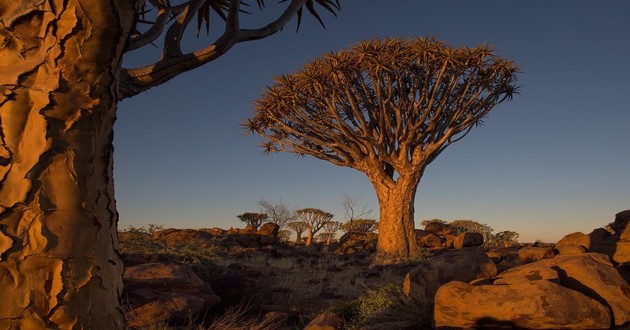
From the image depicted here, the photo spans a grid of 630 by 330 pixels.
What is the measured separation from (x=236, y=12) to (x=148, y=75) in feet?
3.82

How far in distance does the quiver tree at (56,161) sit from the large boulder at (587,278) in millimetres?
4285

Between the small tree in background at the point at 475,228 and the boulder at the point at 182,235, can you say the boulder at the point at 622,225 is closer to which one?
the boulder at the point at 182,235

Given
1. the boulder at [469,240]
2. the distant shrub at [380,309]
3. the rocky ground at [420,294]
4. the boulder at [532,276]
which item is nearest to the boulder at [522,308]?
the rocky ground at [420,294]

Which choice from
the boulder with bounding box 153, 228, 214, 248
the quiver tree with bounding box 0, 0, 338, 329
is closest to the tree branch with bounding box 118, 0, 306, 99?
the quiver tree with bounding box 0, 0, 338, 329

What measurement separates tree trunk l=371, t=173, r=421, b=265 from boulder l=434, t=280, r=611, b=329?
29.4ft

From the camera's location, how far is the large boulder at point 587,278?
4660 mm

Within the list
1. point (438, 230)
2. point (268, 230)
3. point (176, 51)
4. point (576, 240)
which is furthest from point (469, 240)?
point (176, 51)

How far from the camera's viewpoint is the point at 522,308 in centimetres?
434

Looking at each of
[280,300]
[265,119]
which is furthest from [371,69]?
[280,300]

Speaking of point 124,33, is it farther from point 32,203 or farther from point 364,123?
point 364,123

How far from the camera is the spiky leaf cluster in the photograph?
44.2 feet

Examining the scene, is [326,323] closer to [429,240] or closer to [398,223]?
[398,223]

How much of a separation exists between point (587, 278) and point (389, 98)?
9.33 meters

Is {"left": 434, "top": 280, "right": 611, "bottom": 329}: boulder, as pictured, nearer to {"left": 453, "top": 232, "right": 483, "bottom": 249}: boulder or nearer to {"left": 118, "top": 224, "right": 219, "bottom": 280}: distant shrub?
{"left": 118, "top": 224, "right": 219, "bottom": 280}: distant shrub
